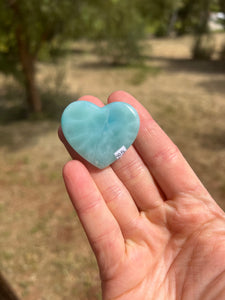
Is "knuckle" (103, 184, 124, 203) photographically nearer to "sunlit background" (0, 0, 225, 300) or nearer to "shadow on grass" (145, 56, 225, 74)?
"sunlit background" (0, 0, 225, 300)

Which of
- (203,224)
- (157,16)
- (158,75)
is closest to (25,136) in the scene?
(203,224)

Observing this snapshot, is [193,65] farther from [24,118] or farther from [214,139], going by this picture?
[24,118]

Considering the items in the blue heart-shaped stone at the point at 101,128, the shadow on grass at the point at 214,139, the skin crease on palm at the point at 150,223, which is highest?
the blue heart-shaped stone at the point at 101,128

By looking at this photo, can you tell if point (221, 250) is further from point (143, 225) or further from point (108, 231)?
point (108, 231)

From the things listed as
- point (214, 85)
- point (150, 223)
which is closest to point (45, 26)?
point (150, 223)

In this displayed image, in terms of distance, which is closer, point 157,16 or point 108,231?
point 108,231

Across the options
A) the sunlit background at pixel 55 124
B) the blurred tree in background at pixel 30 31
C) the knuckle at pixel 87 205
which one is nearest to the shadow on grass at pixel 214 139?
the sunlit background at pixel 55 124

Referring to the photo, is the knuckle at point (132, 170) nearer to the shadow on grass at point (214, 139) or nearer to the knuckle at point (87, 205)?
the knuckle at point (87, 205)
